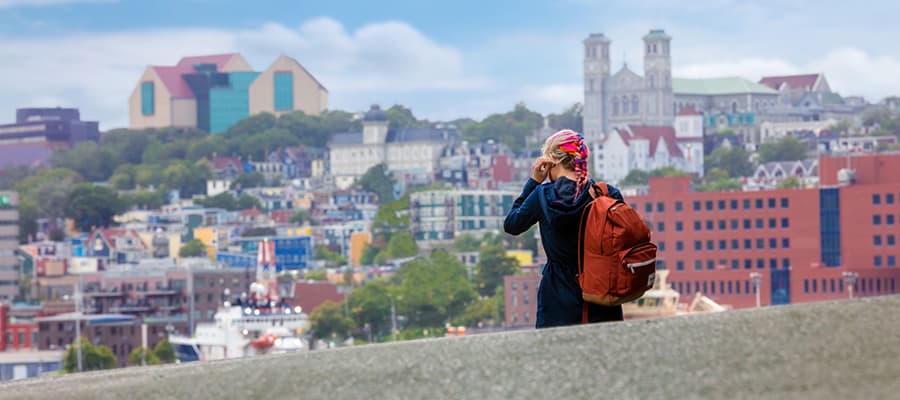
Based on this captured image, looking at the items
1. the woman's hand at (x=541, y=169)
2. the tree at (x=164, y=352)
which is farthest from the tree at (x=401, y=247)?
the woman's hand at (x=541, y=169)

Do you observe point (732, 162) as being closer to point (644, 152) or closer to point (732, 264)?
point (644, 152)

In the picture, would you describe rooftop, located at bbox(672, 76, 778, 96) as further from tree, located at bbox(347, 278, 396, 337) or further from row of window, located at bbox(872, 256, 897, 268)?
row of window, located at bbox(872, 256, 897, 268)

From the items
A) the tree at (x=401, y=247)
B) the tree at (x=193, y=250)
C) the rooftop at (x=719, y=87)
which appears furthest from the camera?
the rooftop at (x=719, y=87)

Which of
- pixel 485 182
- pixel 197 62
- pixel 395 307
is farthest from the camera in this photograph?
pixel 197 62

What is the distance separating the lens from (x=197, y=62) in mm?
146750

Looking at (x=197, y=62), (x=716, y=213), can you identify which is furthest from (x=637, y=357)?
(x=197, y=62)

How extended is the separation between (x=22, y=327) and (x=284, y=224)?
1676 inches

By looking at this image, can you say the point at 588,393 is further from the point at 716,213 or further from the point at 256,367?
the point at 716,213

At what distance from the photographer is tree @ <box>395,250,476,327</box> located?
209 ft

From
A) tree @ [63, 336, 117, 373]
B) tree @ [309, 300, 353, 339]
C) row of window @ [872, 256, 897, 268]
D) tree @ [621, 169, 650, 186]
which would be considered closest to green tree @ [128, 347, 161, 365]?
tree @ [63, 336, 117, 373]

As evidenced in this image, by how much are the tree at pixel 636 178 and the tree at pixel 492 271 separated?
916 inches

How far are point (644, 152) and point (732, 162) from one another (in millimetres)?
5030

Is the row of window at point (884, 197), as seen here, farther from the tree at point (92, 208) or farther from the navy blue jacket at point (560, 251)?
the navy blue jacket at point (560, 251)

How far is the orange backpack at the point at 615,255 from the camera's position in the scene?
3.87 m
